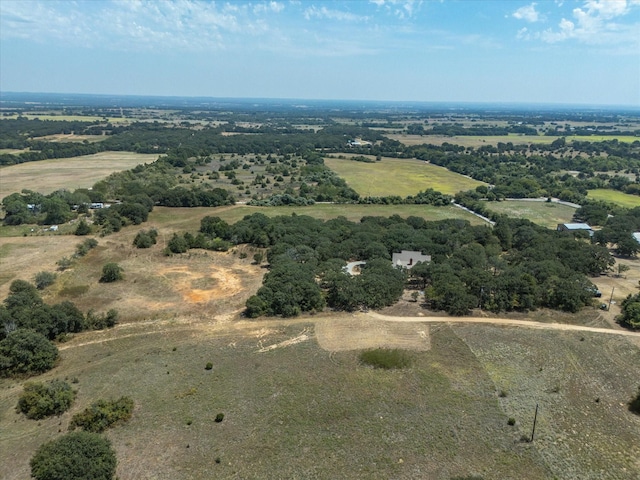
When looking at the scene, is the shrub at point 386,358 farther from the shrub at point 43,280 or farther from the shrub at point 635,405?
the shrub at point 43,280

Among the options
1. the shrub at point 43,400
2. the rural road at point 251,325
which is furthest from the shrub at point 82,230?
the shrub at point 43,400

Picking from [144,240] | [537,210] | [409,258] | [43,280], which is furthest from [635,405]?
[537,210]

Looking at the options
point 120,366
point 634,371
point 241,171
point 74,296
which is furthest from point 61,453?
point 241,171

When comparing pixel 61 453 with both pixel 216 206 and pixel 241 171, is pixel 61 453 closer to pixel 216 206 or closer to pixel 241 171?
pixel 216 206

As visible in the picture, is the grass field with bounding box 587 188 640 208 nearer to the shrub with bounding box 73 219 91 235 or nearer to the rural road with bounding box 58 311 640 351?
the rural road with bounding box 58 311 640 351

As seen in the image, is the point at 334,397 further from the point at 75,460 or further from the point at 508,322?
the point at 508,322

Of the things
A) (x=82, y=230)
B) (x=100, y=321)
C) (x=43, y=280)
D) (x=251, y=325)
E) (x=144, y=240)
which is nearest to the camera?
(x=100, y=321)
